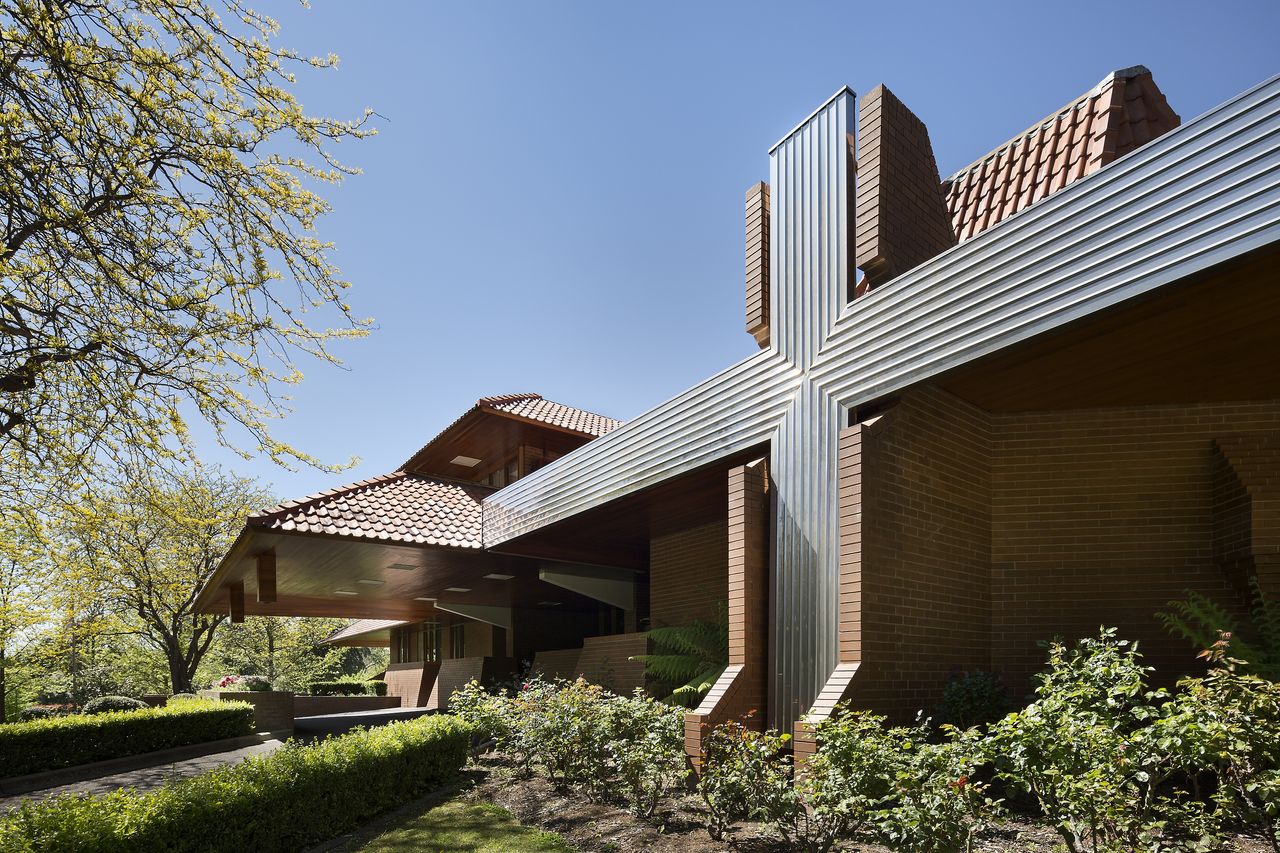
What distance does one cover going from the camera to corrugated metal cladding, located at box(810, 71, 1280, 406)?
499 centimetres

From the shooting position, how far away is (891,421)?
7.63 meters

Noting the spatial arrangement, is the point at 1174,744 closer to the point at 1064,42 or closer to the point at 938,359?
the point at 938,359

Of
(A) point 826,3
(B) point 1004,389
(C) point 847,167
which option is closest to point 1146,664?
(B) point 1004,389

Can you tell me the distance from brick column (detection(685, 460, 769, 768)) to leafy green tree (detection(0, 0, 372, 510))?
4585mm

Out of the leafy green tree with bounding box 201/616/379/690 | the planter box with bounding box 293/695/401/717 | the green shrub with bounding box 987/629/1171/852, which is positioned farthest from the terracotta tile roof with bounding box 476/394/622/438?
the leafy green tree with bounding box 201/616/379/690

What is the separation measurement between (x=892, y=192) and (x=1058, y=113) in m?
3.66

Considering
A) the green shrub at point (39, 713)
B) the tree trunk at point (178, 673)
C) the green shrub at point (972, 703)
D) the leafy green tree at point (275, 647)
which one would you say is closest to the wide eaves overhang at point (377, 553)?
the green shrub at point (39, 713)

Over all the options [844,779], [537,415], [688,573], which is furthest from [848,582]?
[537,415]

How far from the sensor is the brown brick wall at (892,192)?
26.7 ft

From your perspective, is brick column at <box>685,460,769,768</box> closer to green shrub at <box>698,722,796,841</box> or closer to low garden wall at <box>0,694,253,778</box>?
green shrub at <box>698,722,796,841</box>

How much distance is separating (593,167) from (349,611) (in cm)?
1844

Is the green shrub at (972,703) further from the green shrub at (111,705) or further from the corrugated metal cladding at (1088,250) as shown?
the green shrub at (111,705)

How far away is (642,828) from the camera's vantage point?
7.06 m

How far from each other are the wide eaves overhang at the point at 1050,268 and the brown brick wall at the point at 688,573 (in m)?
3.55
